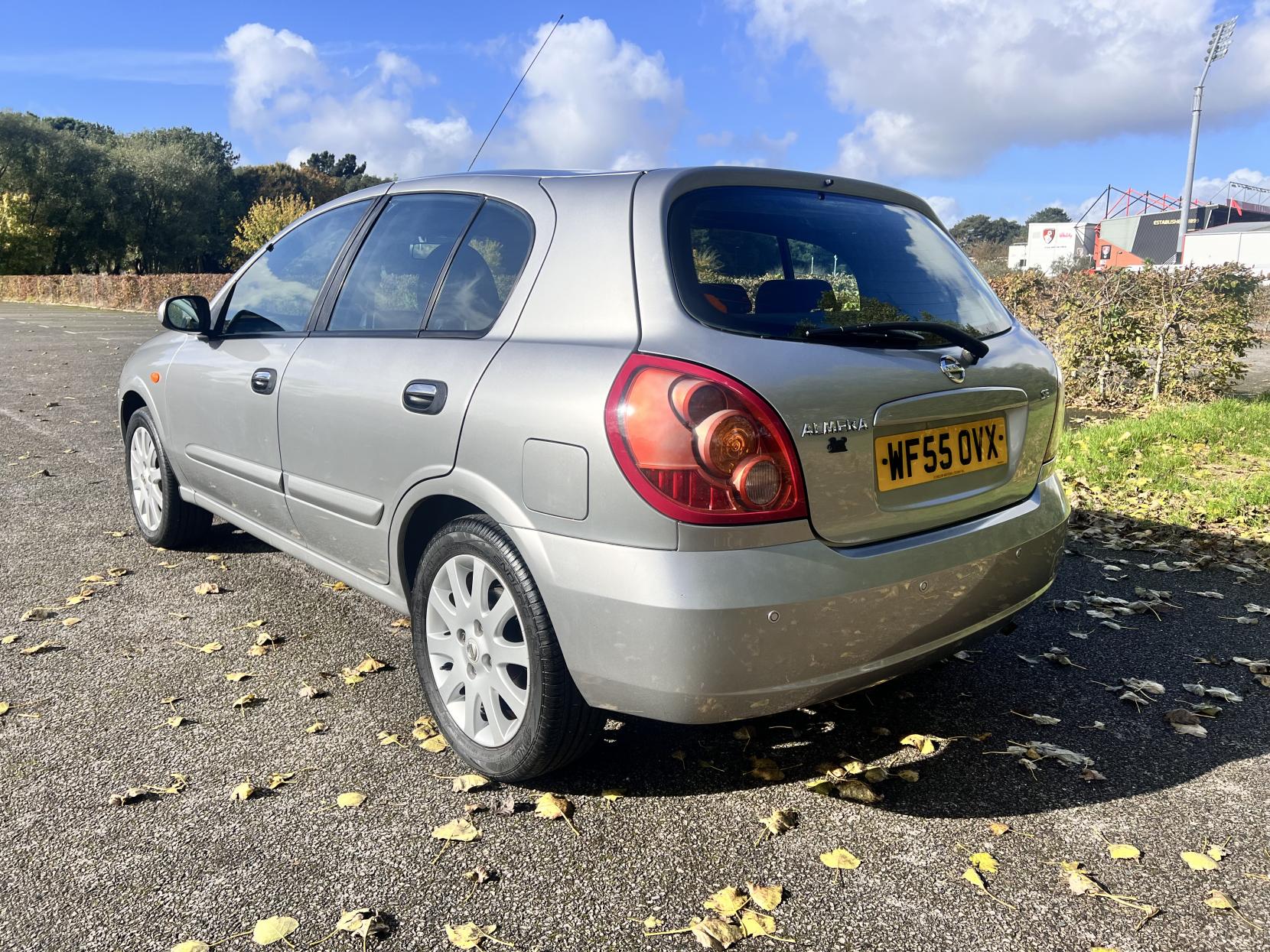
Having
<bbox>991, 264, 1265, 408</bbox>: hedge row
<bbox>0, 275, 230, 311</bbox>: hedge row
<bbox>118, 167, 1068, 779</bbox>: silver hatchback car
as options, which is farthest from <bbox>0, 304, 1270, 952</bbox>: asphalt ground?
<bbox>0, 275, 230, 311</bbox>: hedge row

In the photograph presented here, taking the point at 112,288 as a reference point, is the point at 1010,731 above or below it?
below

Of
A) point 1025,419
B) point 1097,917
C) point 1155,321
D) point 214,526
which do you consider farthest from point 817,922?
point 1155,321

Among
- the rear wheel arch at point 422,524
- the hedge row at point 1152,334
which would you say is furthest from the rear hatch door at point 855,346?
the hedge row at point 1152,334

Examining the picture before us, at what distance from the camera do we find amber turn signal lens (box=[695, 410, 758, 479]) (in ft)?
7.59

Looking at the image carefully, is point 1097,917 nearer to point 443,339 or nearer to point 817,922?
point 817,922

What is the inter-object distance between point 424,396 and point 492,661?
0.83 metres

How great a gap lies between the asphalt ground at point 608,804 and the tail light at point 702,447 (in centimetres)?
96

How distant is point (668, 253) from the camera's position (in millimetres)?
2584

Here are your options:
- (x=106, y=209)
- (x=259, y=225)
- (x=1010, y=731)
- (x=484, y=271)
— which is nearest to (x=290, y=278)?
(x=484, y=271)

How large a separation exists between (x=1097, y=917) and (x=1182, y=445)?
253 inches

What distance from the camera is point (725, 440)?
2326mm

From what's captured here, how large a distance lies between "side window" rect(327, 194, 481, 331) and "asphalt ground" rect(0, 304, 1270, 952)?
1344 millimetres

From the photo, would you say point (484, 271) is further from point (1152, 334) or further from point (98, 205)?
point (98, 205)

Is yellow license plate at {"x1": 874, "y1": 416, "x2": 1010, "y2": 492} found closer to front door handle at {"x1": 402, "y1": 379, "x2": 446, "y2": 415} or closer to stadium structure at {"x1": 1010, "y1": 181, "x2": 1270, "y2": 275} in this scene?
front door handle at {"x1": 402, "y1": 379, "x2": 446, "y2": 415}
